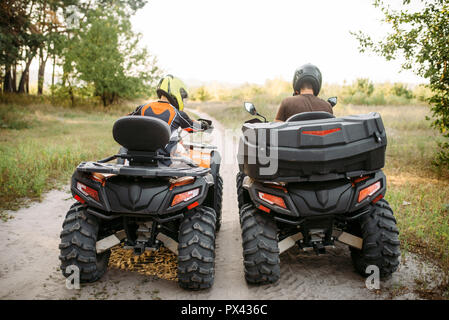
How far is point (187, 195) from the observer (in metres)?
2.99

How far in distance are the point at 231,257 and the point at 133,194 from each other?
1.42 metres

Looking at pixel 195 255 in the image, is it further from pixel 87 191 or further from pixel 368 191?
pixel 368 191

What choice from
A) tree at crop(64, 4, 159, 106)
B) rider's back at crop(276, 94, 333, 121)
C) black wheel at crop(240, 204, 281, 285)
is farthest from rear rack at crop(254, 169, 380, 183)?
tree at crop(64, 4, 159, 106)

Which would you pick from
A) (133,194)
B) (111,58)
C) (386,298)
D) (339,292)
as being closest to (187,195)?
(133,194)

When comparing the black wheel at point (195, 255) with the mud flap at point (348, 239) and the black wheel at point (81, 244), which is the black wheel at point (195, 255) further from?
the mud flap at point (348, 239)

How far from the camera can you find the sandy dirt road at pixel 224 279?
2938mm

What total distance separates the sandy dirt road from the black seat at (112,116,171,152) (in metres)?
1.22

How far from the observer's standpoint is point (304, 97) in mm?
3875

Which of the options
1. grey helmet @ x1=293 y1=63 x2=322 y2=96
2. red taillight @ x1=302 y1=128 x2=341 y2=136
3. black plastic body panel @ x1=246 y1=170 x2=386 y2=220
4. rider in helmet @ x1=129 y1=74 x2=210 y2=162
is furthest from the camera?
grey helmet @ x1=293 y1=63 x2=322 y2=96

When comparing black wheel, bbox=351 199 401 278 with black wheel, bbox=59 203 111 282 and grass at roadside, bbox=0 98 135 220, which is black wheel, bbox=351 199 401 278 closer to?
black wheel, bbox=59 203 111 282

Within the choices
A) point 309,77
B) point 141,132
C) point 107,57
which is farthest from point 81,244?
point 107,57

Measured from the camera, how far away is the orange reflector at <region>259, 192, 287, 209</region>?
116 inches

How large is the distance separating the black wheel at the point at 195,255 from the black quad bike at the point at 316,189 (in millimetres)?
327

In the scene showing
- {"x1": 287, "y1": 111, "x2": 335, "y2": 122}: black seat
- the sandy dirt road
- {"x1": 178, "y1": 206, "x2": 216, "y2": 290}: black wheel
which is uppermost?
{"x1": 287, "y1": 111, "x2": 335, "y2": 122}: black seat
